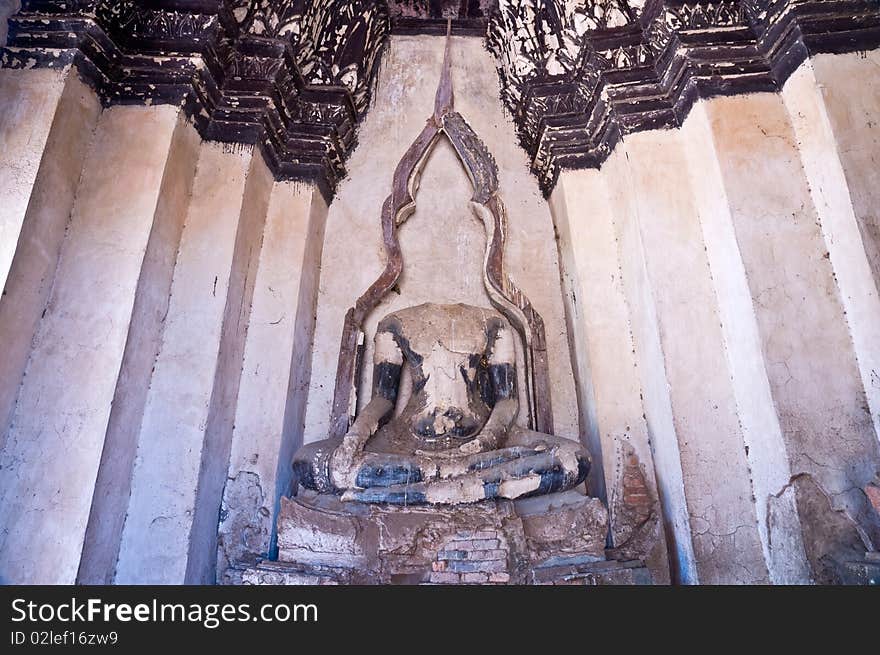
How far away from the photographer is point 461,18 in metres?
5.91

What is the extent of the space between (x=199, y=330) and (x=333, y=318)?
1221 millimetres

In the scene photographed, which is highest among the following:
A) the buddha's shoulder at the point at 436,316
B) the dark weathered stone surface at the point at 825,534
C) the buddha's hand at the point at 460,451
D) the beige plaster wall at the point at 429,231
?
the beige plaster wall at the point at 429,231

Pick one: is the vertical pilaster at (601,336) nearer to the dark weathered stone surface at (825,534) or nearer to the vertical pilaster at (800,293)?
the dark weathered stone surface at (825,534)

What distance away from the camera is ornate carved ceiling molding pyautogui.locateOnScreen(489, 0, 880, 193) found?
3.42 m

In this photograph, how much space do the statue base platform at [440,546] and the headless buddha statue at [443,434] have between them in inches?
5.7

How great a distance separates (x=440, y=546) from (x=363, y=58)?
3.87 metres

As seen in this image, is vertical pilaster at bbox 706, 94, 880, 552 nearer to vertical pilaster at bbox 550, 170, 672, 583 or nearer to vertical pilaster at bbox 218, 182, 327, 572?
vertical pilaster at bbox 550, 170, 672, 583

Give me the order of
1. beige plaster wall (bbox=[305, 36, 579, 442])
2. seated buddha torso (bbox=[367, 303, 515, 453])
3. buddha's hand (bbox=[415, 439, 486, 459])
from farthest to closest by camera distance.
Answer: beige plaster wall (bbox=[305, 36, 579, 442]) < seated buddha torso (bbox=[367, 303, 515, 453]) < buddha's hand (bbox=[415, 439, 486, 459])

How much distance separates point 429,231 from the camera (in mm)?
5062

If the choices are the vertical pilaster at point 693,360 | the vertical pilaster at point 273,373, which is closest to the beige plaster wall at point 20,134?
the vertical pilaster at point 273,373

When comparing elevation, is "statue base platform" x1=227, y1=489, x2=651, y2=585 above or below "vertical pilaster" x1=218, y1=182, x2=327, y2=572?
below

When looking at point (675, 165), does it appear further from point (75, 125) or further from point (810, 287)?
point (75, 125)

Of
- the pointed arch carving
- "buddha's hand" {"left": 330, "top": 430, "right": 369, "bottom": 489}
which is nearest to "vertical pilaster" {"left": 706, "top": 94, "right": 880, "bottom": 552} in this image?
the pointed arch carving

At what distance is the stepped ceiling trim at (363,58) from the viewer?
3393 mm
